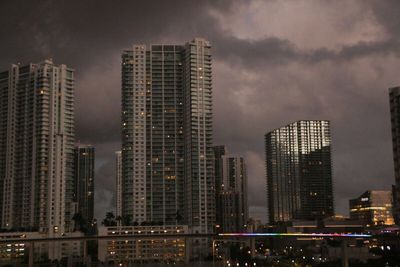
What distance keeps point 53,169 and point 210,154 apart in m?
29.4

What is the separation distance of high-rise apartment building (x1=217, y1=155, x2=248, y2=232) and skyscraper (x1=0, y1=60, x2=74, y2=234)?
176ft

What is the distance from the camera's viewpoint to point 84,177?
548 ft

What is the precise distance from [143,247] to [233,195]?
51931 mm

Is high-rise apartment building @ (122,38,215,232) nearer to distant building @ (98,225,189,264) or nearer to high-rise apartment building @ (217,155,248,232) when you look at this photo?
distant building @ (98,225,189,264)

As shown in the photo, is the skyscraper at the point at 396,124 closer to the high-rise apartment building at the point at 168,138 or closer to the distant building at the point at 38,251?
the high-rise apartment building at the point at 168,138

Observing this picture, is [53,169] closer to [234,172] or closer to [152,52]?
[152,52]

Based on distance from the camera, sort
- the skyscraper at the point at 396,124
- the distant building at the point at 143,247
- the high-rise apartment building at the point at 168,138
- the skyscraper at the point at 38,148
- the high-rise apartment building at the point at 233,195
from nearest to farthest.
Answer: the skyscraper at the point at 396,124
the skyscraper at the point at 38,148
the distant building at the point at 143,247
the high-rise apartment building at the point at 168,138
the high-rise apartment building at the point at 233,195

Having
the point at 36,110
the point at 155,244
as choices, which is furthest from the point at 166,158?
the point at 36,110

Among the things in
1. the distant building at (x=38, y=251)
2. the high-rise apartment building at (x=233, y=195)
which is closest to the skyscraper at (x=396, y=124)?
the distant building at (x=38, y=251)

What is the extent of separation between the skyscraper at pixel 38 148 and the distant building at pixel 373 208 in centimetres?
8613

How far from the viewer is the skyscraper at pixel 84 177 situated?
535ft

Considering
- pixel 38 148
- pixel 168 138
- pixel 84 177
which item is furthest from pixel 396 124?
pixel 84 177

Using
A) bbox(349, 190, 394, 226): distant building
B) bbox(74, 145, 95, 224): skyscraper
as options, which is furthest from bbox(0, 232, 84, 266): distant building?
bbox(349, 190, 394, 226): distant building

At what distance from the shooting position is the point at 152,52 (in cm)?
11956
